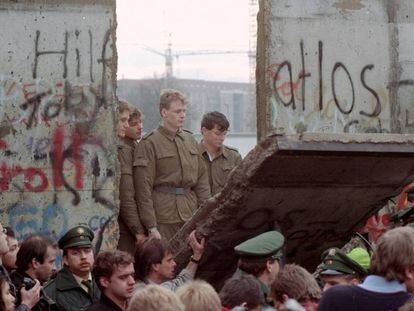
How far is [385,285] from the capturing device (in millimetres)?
7336

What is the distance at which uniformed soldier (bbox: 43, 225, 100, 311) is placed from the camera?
30.4 feet

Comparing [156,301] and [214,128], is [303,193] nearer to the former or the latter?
[214,128]

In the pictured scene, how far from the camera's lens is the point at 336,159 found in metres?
10.0

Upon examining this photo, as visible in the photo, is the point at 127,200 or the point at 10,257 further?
the point at 127,200

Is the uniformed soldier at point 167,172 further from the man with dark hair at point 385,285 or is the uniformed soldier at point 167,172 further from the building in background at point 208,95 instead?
the building in background at point 208,95

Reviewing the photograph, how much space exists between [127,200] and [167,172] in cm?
46

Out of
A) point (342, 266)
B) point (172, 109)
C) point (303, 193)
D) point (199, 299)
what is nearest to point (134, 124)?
point (172, 109)

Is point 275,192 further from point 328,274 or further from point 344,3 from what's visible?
point 344,3

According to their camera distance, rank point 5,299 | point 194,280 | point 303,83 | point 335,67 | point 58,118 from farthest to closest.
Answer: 1. point 335,67
2. point 303,83
3. point 58,118
4. point 194,280
5. point 5,299

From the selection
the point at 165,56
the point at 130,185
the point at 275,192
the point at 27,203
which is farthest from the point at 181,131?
the point at 165,56

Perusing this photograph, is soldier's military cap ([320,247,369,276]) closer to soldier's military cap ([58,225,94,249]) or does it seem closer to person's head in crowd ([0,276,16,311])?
soldier's military cap ([58,225,94,249])

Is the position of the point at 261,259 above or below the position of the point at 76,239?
below

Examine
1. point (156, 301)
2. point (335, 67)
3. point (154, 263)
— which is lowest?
point (154, 263)

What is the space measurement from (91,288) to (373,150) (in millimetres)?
2338
